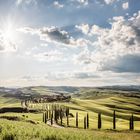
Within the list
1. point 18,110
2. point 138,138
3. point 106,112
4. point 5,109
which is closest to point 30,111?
point 18,110

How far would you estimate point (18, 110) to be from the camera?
148 meters

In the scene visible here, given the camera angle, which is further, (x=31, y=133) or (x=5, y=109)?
(x=5, y=109)

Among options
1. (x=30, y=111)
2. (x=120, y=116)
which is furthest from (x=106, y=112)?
(x=30, y=111)

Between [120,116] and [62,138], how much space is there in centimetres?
13813

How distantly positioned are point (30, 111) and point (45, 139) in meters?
111

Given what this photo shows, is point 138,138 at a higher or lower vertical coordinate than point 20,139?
lower

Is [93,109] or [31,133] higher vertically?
[31,133]

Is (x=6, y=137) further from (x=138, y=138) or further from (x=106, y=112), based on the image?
(x=106, y=112)

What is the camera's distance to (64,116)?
12469 cm

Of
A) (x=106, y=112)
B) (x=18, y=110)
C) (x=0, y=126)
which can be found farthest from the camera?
(x=106, y=112)

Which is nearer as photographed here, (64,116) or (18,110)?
(64,116)

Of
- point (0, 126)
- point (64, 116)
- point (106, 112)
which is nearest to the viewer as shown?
point (0, 126)

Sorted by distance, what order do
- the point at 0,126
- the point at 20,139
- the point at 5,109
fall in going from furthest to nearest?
the point at 5,109 → the point at 0,126 → the point at 20,139

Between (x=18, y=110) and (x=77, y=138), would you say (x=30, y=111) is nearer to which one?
(x=18, y=110)
